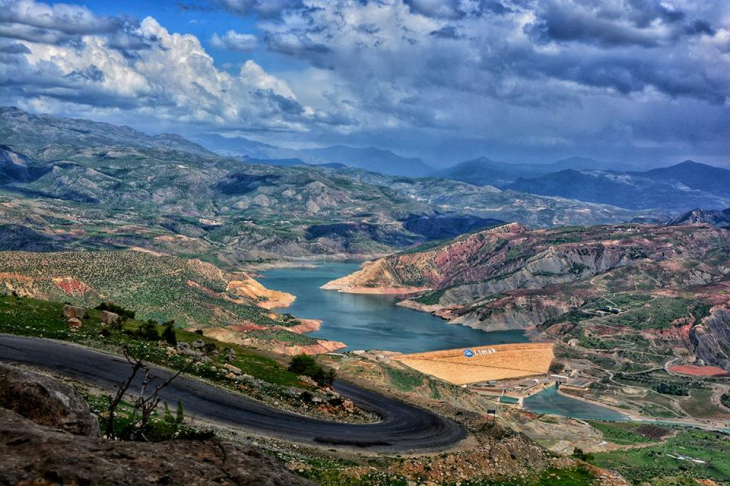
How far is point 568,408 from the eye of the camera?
5743 inches

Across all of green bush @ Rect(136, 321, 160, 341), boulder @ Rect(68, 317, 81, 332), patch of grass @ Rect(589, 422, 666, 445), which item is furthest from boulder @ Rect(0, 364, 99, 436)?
patch of grass @ Rect(589, 422, 666, 445)

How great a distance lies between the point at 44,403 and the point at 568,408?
141589 mm

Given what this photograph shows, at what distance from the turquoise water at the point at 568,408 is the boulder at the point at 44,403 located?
425 feet

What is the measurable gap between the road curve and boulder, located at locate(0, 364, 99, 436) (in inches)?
1077

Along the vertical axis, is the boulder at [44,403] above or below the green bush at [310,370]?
above

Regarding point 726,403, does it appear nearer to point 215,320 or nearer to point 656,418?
point 656,418

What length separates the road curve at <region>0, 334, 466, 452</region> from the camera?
48.6m

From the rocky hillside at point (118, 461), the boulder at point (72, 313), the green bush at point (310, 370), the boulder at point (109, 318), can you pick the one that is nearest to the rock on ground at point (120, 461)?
the rocky hillside at point (118, 461)

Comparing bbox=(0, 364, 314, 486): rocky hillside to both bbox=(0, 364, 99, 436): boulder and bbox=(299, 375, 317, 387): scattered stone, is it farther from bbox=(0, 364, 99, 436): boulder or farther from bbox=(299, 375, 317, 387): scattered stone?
bbox=(299, 375, 317, 387): scattered stone

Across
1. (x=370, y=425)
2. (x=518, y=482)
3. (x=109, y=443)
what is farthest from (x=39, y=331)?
(x=109, y=443)

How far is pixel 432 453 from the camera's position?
51.2m

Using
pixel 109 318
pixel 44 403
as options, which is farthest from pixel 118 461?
pixel 109 318

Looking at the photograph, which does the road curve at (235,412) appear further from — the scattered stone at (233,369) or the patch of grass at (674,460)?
the patch of grass at (674,460)

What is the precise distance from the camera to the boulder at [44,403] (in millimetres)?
19688
